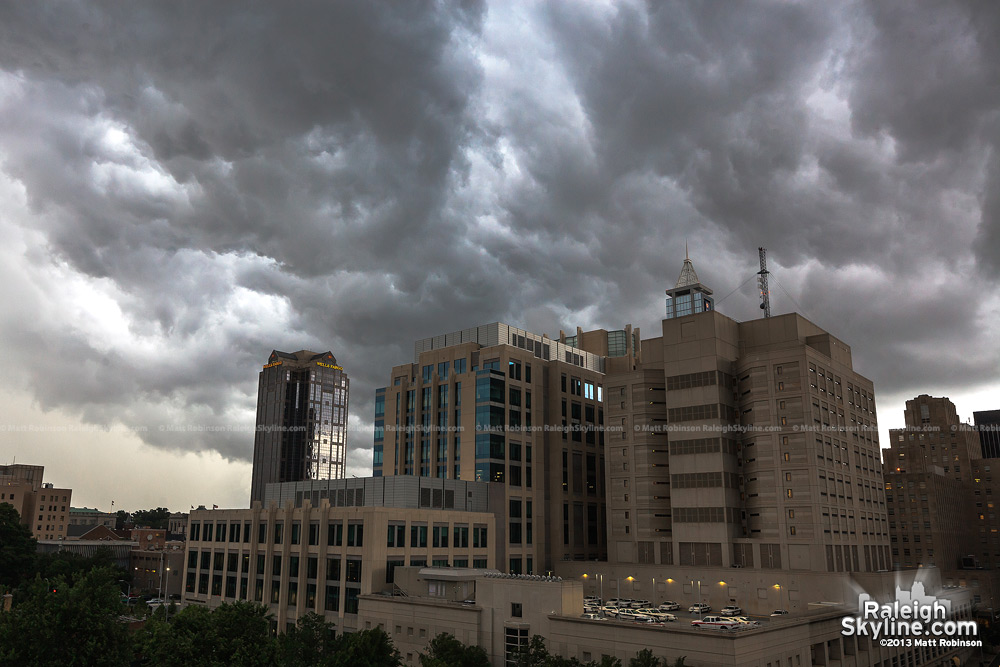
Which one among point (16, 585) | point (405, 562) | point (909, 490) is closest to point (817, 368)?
point (405, 562)

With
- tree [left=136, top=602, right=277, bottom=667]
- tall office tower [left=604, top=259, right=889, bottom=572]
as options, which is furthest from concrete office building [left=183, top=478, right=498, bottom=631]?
tree [left=136, top=602, right=277, bottom=667]

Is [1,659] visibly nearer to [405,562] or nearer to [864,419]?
[405,562]

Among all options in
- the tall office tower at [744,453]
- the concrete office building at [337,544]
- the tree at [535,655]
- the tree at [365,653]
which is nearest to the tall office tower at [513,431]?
the concrete office building at [337,544]

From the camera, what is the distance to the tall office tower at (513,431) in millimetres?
135875

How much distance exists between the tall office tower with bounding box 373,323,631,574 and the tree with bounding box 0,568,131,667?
258 ft

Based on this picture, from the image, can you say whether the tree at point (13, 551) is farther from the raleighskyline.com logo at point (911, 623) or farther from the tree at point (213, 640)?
the raleighskyline.com logo at point (911, 623)

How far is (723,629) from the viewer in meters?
68.9

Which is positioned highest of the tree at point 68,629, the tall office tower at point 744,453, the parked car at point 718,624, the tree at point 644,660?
the tall office tower at point 744,453

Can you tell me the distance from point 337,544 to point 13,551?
107 meters

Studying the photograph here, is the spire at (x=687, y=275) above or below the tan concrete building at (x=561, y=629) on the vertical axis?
above

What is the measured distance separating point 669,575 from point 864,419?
169ft

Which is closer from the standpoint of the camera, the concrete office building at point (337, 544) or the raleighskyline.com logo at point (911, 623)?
the raleighskyline.com logo at point (911, 623)

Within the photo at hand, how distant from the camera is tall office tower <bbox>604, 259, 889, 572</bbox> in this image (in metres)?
→ 114

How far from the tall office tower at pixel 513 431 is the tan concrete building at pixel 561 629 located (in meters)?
40.5
